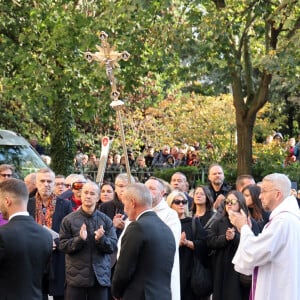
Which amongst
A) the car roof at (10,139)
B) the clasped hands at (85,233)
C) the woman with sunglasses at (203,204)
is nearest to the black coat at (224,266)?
the woman with sunglasses at (203,204)

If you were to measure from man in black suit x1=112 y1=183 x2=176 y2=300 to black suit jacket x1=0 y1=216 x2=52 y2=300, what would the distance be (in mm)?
846

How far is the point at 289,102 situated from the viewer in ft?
128

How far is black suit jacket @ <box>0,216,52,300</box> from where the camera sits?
7.72m

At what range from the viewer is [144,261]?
8430mm

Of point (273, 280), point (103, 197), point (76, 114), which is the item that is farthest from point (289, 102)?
point (273, 280)

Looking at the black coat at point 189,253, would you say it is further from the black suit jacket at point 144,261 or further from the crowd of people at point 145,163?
the crowd of people at point 145,163

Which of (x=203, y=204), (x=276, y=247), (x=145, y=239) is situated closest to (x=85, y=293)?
(x=203, y=204)

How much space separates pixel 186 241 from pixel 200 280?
0.52 metres

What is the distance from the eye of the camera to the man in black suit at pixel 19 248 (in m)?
7.73

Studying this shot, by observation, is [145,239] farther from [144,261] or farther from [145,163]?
[145,163]

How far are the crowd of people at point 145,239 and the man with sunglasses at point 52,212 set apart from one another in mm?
13

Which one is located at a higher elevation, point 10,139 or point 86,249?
point 10,139

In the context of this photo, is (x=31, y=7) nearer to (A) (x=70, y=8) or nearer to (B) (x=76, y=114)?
(A) (x=70, y=8)

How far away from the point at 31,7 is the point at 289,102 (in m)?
18.4
